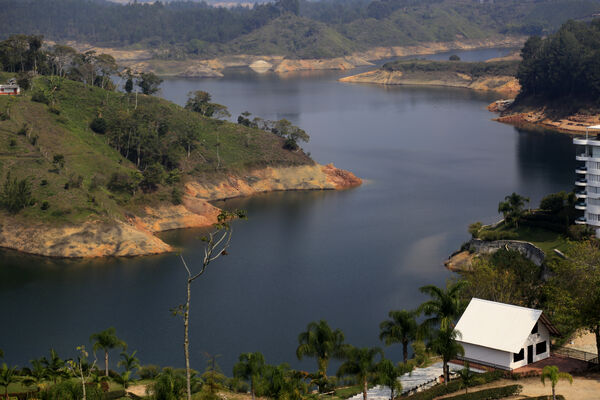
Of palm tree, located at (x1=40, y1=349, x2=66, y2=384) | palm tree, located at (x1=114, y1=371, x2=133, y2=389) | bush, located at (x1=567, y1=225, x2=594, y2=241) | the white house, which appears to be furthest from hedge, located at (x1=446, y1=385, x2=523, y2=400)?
bush, located at (x1=567, y1=225, x2=594, y2=241)

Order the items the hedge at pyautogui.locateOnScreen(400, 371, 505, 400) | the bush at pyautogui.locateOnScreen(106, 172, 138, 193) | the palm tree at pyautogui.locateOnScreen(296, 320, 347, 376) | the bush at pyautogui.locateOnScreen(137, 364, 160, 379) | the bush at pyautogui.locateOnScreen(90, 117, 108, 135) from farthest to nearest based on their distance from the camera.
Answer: the bush at pyautogui.locateOnScreen(90, 117, 108, 135), the bush at pyautogui.locateOnScreen(106, 172, 138, 193), the bush at pyautogui.locateOnScreen(137, 364, 160, 379), the palm tree at pyautogui.locateOnScreen(296, 320, 347, 376), the hedge at pyautogui.locateOnScreen(400, 371, 505, 400)

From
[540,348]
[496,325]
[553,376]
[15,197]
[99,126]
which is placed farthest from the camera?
[99,126]

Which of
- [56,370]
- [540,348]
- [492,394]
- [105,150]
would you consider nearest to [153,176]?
[105,150]

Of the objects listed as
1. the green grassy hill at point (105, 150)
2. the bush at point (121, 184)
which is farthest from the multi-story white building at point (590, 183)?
the bush at point (121, 184)

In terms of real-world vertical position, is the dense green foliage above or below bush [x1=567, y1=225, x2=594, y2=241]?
above

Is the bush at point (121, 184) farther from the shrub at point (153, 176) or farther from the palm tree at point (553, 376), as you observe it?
the palm tree at point (553, 376)

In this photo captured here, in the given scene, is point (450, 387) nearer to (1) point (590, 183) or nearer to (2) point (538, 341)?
(2) point (538, 341)

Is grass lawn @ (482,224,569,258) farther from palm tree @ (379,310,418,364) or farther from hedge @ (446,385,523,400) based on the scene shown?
hedge @ (446,385,523,400)
